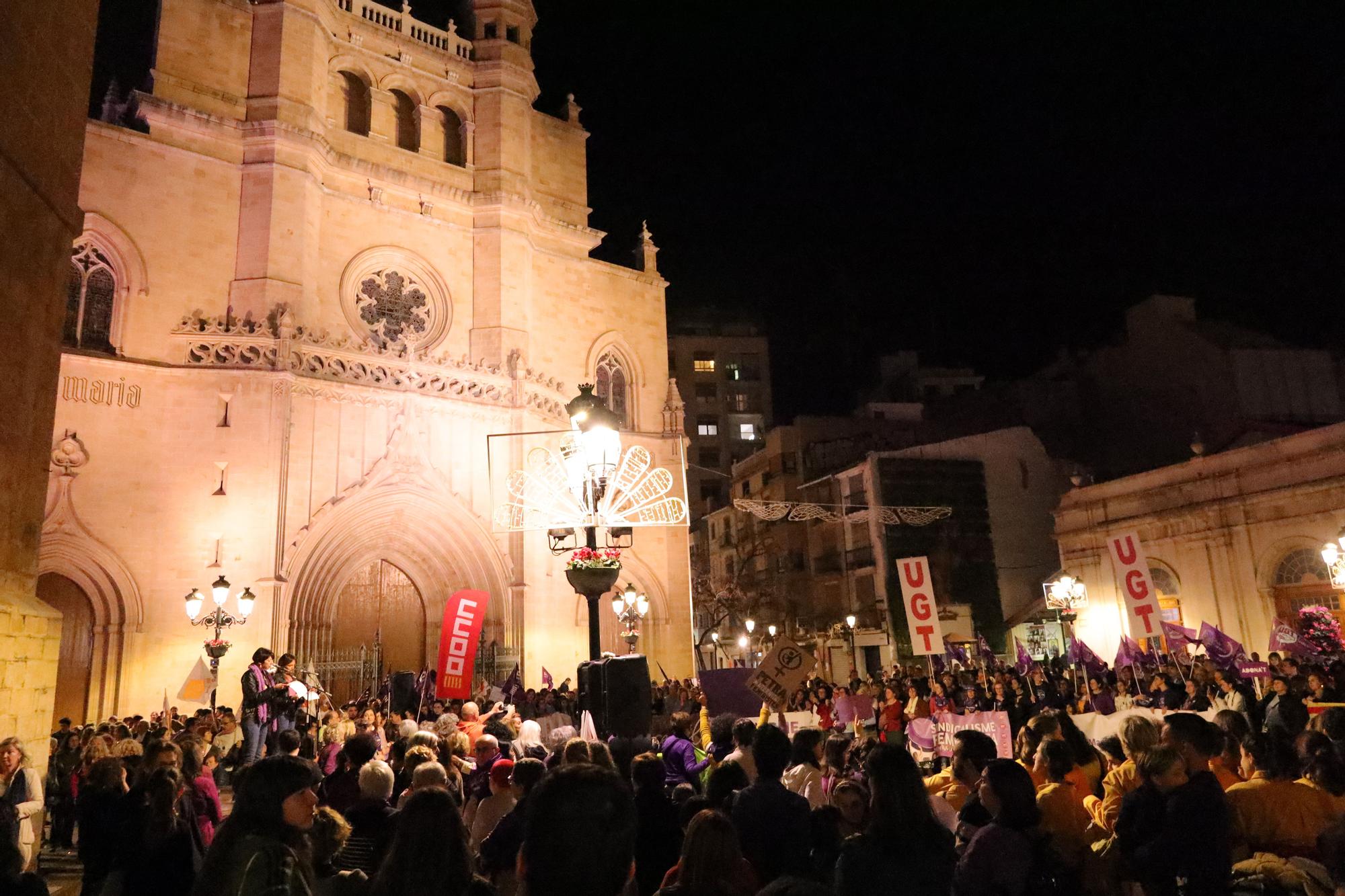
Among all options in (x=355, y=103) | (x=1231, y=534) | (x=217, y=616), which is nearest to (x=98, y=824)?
(x=217, y=616)

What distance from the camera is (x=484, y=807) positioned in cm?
551

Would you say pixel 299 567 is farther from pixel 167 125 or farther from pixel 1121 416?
pixel 1121 416

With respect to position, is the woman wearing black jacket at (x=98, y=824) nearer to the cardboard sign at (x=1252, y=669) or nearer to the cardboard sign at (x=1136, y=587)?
the cardboard sign at (x=1252, y=669)

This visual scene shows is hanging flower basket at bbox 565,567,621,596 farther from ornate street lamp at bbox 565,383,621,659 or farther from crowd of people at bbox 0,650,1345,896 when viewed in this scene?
crowd of people at bbox 0,650,1345,896

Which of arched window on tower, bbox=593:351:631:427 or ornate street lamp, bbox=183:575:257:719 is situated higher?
arched window on tower, bbox=593:351:631:427

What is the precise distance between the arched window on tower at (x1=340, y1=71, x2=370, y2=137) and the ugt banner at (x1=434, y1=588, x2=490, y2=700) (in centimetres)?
1421

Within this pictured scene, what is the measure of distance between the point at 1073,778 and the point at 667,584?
60.0ft

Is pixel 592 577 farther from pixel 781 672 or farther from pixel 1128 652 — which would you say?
pixel 1128 652

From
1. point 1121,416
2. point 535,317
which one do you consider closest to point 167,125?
point 535,317

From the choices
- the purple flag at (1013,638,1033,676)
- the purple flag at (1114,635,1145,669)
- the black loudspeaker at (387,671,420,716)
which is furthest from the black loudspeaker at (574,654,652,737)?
the purple flag at (1013,638,1033,676)

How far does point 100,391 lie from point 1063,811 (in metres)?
17.8

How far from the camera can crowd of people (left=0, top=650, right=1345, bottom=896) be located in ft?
9.40

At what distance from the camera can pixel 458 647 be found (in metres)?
13.4

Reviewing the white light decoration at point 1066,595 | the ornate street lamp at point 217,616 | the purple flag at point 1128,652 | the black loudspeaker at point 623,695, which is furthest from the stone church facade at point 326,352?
the black loudspeaker at point 623,695
